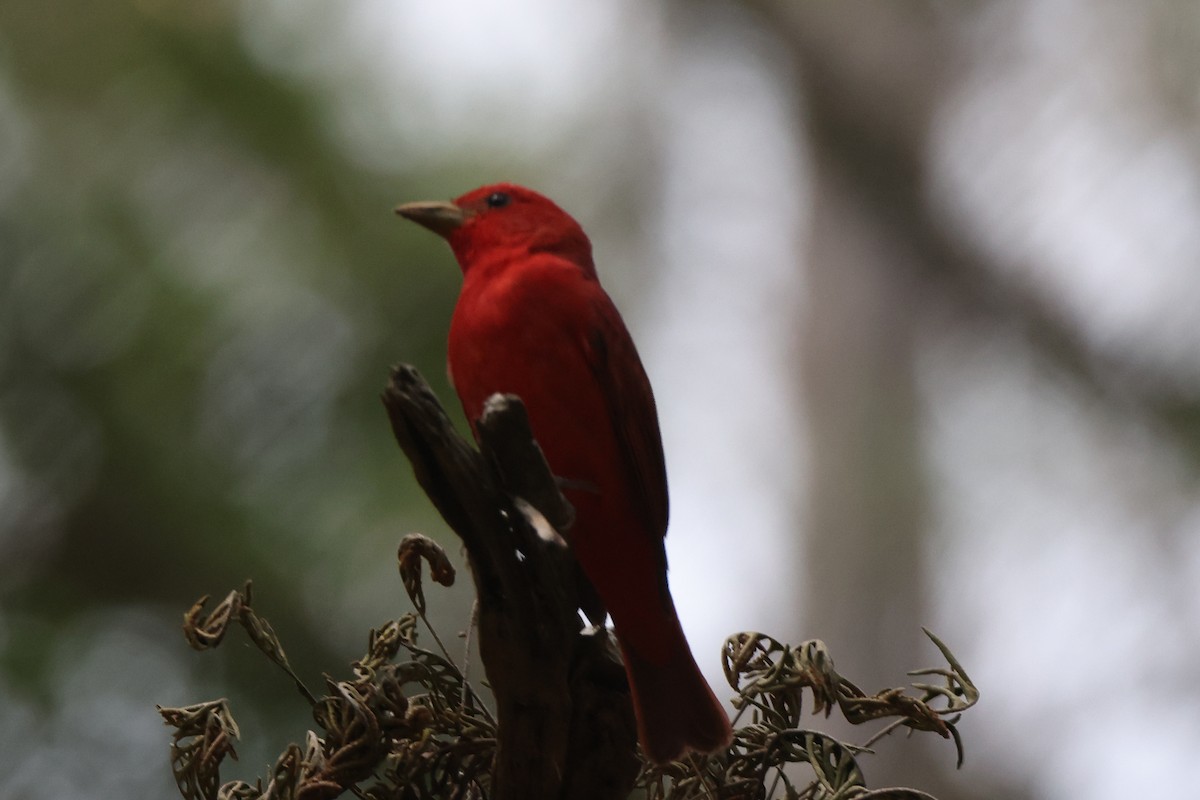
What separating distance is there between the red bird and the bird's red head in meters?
0.21

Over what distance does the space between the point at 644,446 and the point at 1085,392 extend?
2588 millimetres

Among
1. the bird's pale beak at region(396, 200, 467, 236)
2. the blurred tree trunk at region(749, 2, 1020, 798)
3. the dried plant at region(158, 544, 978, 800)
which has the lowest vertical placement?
the dried plant at region(158, 544, 978, 800)

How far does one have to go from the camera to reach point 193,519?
10.3 ft

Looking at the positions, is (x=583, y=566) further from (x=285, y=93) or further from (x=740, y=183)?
(x=740, y=183)

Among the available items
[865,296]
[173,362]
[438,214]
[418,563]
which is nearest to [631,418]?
[418,563]

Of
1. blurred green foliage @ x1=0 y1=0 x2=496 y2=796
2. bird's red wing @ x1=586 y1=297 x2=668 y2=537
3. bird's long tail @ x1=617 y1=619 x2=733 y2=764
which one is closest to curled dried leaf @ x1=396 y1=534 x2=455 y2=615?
bird's long tail @ x1=617 y1=619 x2=733 y2=764

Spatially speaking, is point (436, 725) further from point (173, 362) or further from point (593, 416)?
point (173, 362)

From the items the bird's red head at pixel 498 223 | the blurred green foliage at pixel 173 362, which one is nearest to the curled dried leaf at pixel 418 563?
the bird's red head at pixel 498 223

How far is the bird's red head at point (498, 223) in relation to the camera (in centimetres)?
244

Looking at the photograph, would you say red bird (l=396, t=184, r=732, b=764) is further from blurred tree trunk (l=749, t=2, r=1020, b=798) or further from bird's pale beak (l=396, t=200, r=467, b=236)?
blurred tree trunk (l=749, t=2, r=1020, b=798)

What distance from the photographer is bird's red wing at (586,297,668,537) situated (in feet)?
6.98

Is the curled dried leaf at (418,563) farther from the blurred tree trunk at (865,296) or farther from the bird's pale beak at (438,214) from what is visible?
the blurred tree trunk at (865,296)

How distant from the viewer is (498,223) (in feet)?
8.09

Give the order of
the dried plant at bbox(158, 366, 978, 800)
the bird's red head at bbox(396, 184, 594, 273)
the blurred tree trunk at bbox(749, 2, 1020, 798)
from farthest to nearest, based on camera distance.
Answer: the blurred tree trunk at bbox(749, 2, 1020, 798) < the bird's red head at bbox(396, 184, 594, 273) < the dried plant at bbox(158, 366, 978, 800)
